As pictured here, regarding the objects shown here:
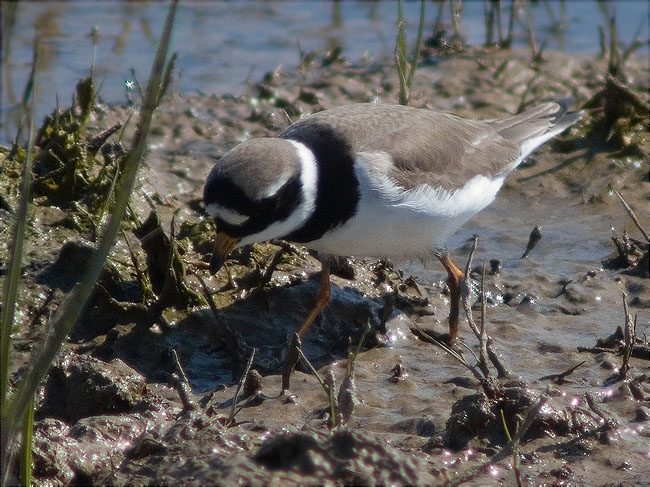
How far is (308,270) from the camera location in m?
6.37

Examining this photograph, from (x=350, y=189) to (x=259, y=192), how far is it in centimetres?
54

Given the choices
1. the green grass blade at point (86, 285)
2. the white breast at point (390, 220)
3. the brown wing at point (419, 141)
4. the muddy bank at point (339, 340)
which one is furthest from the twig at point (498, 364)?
the green grass blade at point (86, 285)

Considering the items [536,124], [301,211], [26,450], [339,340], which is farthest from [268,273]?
[26,450]

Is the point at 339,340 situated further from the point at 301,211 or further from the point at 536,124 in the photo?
the point at 536,124

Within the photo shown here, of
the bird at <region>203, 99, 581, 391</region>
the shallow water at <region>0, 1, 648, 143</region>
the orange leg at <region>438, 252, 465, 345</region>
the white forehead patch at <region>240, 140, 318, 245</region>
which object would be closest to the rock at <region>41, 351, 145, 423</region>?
the bird at <region>203, 99, 581, 391</region>

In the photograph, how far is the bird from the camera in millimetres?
5066

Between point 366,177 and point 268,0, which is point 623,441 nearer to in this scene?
point 366,177

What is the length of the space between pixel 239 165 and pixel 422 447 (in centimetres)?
168

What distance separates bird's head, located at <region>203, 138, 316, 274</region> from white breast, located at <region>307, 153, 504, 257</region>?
0.26 m

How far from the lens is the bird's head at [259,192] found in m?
4.98

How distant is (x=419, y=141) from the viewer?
19.6 ft

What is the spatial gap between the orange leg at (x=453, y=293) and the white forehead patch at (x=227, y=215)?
4.51 feet

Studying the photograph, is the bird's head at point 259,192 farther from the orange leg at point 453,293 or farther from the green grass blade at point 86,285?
the green grass blade at point 86,285

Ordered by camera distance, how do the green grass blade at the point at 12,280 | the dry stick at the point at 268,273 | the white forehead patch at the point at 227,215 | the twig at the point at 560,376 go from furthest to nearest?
the dry stick at the point at 268,273, the white forehead patch at the point at 227,215, the twig at the point at 560,376, the green grass blade at the point at 12,280
